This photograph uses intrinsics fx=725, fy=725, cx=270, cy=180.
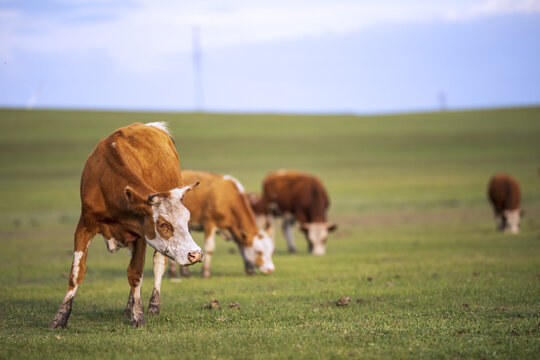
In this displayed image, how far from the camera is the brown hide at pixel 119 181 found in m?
8.52

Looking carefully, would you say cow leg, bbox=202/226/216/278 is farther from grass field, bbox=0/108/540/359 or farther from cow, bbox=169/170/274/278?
grass field, bbox=0/108/540/359

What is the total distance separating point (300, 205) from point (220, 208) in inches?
259

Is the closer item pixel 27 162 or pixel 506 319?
pixel 506 319

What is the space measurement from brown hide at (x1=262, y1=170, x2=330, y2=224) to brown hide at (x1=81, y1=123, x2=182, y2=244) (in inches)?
438

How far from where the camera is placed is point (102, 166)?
29.2 feet

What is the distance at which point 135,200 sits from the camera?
817 centimetres

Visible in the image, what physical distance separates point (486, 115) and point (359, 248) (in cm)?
7170

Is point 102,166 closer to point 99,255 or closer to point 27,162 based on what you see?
point 99,255

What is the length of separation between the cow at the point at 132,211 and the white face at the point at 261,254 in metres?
5.27

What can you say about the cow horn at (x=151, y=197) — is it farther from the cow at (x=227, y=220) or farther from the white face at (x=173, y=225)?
the cow at (x=227, y=220)

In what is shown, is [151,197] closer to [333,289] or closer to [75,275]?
[75,275]

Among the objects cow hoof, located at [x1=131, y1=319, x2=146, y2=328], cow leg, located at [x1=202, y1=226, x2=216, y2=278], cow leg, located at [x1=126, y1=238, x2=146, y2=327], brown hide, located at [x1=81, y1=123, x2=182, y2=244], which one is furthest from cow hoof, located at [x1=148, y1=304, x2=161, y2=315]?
cow leg, located at [x1=202, y1=226, x2=216, y2=278]

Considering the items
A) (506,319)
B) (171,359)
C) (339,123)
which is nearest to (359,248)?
(506,319)

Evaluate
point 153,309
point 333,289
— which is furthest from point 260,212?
point 153,309
